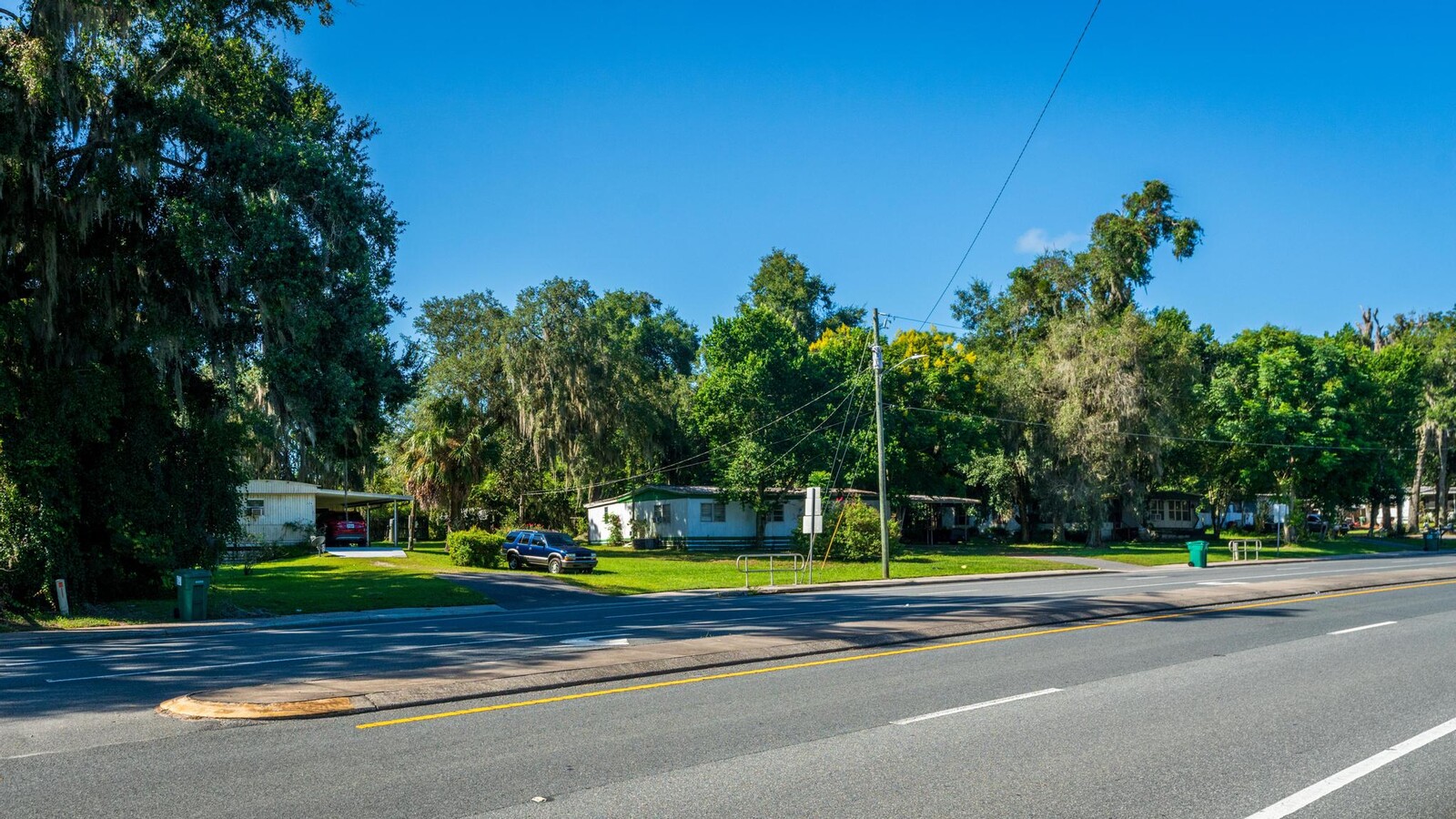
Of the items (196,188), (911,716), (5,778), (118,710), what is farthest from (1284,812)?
(196,188)

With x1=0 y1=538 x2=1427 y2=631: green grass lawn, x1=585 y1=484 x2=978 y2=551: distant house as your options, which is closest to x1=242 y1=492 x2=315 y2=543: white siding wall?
x1=0 y1=538 x2=1427 y2=631: green grass lawn

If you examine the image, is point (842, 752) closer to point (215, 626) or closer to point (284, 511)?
point (215, 626)

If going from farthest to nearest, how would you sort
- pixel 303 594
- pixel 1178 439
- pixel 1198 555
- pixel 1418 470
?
pixel 1418 470
pixel 1178 439
pixel 1198 555
pixel 303 594

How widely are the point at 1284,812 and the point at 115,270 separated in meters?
22.0

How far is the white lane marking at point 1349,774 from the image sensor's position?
626cm

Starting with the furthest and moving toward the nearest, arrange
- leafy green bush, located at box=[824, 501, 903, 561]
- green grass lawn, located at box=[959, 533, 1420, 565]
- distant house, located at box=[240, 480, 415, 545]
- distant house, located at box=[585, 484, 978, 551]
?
1. distant house, located at box=[585, 484, 978, 551]
2. green grass lawn, located at box=[959, 533, 1420, 565]
3. distant house, located at box=[240, 480, 415, 545]
4. leafy green bush, located at box=[824, 501, 903, 561]

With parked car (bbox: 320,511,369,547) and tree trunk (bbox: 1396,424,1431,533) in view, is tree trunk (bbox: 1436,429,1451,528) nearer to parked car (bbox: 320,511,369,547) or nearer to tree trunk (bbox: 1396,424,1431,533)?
tree trunk (bbox: 1396,424,1431,533)

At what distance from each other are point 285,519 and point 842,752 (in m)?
48.4

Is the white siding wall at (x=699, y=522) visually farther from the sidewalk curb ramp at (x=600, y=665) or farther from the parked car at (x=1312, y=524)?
the parked car at (x=1312, y=524)

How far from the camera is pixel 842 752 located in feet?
25.5

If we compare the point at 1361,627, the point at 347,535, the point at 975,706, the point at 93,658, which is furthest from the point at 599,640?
the point at 347,535

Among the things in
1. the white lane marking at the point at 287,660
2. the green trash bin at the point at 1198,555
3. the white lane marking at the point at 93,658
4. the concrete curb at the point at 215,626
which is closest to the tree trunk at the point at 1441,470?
the green trash bin at the point at 1198,555

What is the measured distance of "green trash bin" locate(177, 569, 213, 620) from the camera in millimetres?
21062

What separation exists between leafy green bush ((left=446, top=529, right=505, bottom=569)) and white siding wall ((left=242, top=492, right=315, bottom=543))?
14864mm
